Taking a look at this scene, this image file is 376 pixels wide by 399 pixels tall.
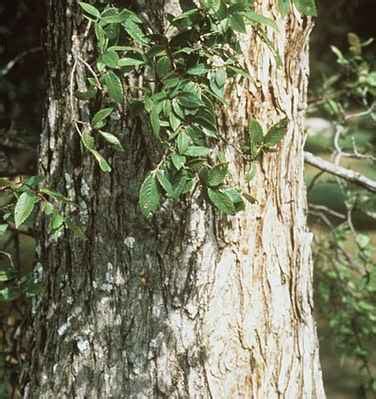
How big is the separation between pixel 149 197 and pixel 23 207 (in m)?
0.30

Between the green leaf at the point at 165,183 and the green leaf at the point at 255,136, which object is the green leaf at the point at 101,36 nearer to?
the green leaf at the point at 165,183

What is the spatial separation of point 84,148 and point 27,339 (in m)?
0.68

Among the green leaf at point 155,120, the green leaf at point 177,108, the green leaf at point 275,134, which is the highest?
the green leaf at point 275,134

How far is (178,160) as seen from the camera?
6.64ft

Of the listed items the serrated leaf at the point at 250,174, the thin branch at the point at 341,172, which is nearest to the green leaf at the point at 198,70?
the serrated leaf at the point at 250,174

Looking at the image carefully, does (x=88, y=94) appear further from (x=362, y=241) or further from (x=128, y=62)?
(x=362, y=241)

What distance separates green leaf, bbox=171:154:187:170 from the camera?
2018 mm

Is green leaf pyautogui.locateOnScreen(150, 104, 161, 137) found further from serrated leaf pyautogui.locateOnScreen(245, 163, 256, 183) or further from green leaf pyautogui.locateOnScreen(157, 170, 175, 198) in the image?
serrated leaf pyautogui.locateOnScreen(245, 163, 256, 183)

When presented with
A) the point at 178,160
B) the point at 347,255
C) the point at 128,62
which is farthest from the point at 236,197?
the point at 347,255

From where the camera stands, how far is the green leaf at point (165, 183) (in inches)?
79.7

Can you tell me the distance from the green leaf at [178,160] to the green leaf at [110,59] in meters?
0.25

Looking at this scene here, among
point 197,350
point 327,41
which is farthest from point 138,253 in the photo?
point 327,41

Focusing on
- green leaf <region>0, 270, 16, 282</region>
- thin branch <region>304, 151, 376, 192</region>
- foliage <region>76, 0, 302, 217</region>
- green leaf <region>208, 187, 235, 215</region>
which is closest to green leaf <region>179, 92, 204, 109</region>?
foliage <region>76, 0, 302, 217</region>

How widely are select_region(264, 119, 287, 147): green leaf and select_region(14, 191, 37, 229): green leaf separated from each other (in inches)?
25.1
